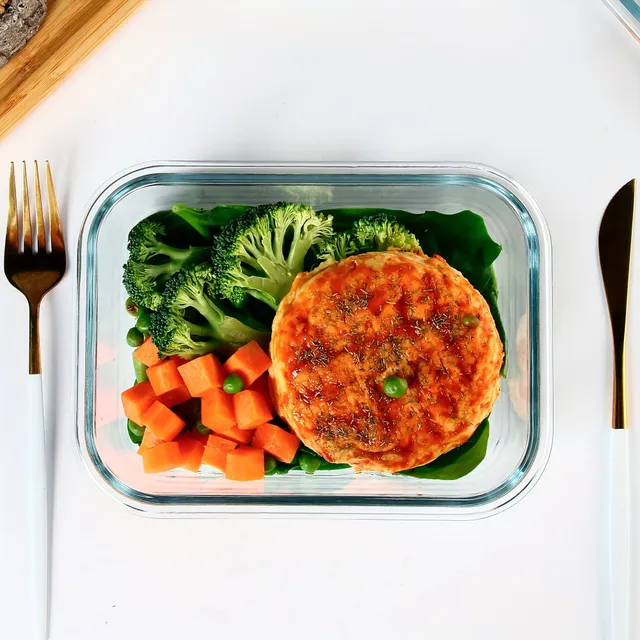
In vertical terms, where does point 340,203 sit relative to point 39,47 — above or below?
below

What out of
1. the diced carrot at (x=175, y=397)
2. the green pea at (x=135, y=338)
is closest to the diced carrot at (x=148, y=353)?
the green pea at (x=135, y=338)

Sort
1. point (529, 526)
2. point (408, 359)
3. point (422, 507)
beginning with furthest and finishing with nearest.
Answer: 1. point (529, 526)
2. point (422, 507)
3. point (408, 359)

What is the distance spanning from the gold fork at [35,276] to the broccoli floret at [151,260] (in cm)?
38

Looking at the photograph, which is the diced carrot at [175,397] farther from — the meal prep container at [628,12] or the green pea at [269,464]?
the meal prep container at [628,12]

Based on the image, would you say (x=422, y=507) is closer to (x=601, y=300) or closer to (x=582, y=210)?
(x=601, y=300)

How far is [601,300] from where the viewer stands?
270 centimetres

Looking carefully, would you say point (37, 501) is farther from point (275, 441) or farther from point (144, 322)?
point (275, 441)

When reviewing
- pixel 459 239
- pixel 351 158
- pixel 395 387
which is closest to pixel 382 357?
pixel 395 387

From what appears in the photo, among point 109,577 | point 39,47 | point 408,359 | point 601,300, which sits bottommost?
point 109,577

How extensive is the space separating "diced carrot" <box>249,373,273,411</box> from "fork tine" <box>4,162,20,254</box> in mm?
1181

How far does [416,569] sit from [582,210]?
1.74 m

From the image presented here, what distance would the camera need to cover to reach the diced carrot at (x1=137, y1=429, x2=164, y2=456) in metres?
2.45

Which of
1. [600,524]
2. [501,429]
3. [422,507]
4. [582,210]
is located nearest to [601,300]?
[582,210]

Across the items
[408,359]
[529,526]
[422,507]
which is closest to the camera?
[408,359]
